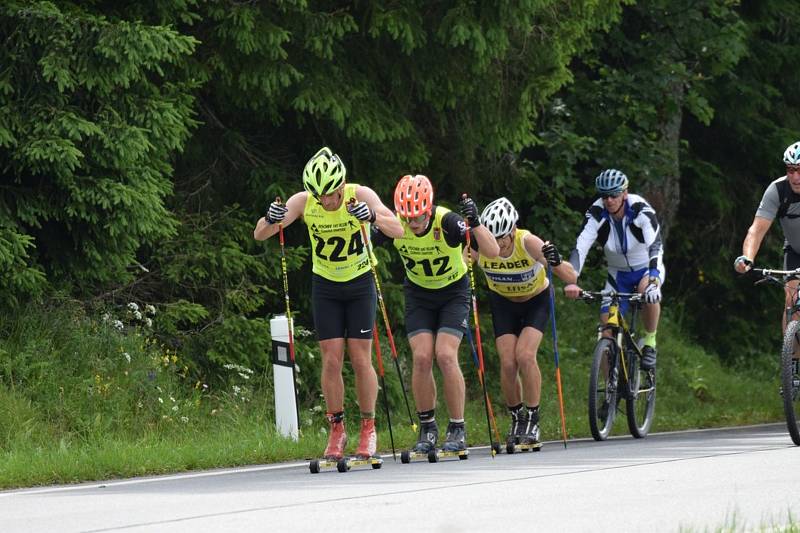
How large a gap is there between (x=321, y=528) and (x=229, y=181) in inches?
375

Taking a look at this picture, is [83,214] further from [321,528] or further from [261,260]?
[321,528]

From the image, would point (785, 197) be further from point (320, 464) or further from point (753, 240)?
point (320, 464)

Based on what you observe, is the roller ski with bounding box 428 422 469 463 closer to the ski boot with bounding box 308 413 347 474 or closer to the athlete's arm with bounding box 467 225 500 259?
the ski boot with bounding box 308 413 347 474

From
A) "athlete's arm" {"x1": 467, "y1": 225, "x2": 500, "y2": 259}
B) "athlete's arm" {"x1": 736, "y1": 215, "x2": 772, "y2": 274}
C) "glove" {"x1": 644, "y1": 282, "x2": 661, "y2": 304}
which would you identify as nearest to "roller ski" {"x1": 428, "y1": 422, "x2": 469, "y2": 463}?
"athlete's arm" {"x1": 467, "y1": 225, "x2": 500, "y2": 259}

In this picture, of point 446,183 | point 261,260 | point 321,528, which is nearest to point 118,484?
point 321,528

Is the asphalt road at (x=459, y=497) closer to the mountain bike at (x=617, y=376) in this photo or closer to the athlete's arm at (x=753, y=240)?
the athlete's arm at (x=753, y=240)

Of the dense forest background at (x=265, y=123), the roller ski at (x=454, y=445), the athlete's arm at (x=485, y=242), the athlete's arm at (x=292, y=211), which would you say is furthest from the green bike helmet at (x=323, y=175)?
the dense forest background at (x=265, y=123)

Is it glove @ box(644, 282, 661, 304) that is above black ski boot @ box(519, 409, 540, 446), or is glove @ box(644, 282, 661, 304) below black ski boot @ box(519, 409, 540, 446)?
A: above

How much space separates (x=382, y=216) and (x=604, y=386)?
4.19 m

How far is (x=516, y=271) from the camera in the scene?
13.4 metres

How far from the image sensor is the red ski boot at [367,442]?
11336 mm

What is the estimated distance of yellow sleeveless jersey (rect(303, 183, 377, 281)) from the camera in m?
11.4

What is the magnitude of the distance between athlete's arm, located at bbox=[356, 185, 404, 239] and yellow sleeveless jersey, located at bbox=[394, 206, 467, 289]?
641 millimetres

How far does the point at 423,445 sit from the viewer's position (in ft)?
39.0
